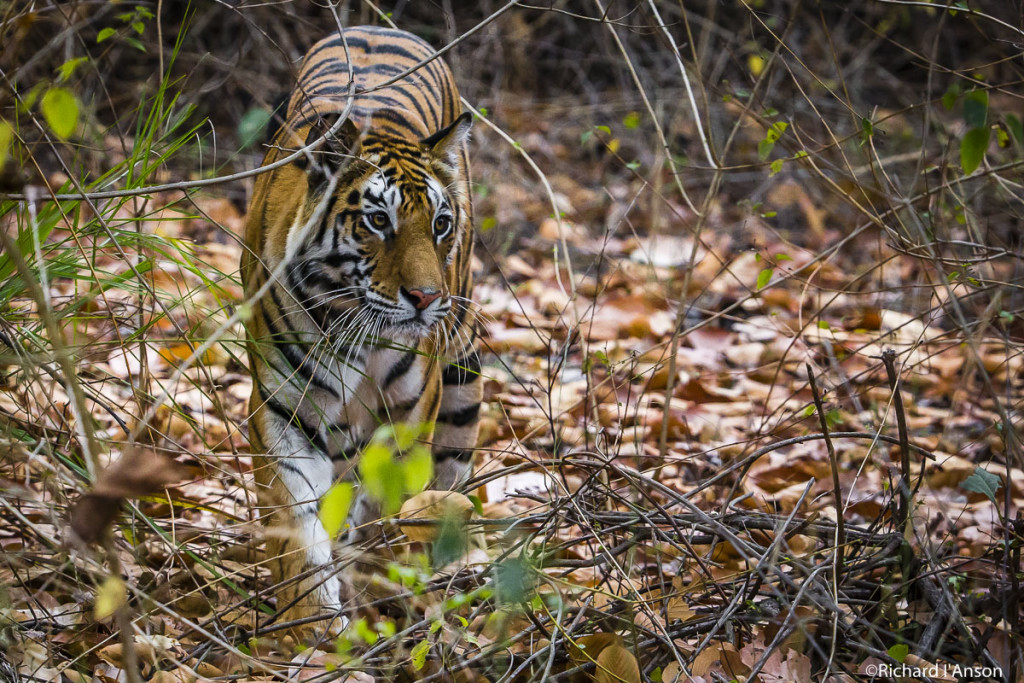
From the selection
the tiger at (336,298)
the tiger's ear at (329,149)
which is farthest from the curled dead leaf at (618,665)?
the tiger's ear at (329,149)

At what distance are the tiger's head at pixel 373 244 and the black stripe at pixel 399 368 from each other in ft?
0.44

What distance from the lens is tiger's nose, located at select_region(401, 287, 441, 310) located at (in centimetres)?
250

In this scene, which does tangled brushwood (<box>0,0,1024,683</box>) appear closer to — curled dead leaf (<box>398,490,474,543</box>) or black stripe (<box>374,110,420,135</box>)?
curled dead leaf (<box>398,490,474,543</box>)

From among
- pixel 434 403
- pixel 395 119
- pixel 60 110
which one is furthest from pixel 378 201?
pixel 60 110

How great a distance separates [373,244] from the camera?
2574mm

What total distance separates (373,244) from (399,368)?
0.43m

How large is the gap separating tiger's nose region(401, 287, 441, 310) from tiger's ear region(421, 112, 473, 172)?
490 millimetres

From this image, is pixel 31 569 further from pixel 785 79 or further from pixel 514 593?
pixel 785 79

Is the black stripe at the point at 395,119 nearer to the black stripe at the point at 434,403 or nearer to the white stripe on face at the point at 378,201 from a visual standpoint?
the white stripe on face at the point at 378,201

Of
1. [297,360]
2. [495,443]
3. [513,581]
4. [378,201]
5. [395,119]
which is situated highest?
[395,119]

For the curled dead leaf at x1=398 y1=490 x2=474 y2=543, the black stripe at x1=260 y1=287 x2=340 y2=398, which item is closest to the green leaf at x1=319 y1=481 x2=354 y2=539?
the curled dead leaf at x1=398 y1=490 x2=474 y2=543

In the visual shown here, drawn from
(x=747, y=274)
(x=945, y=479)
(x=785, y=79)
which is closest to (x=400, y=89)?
(x=945, y=479)

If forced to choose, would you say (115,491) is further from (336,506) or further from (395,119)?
(395,119)

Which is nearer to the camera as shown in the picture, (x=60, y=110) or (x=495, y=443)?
(x=60, y=110)
